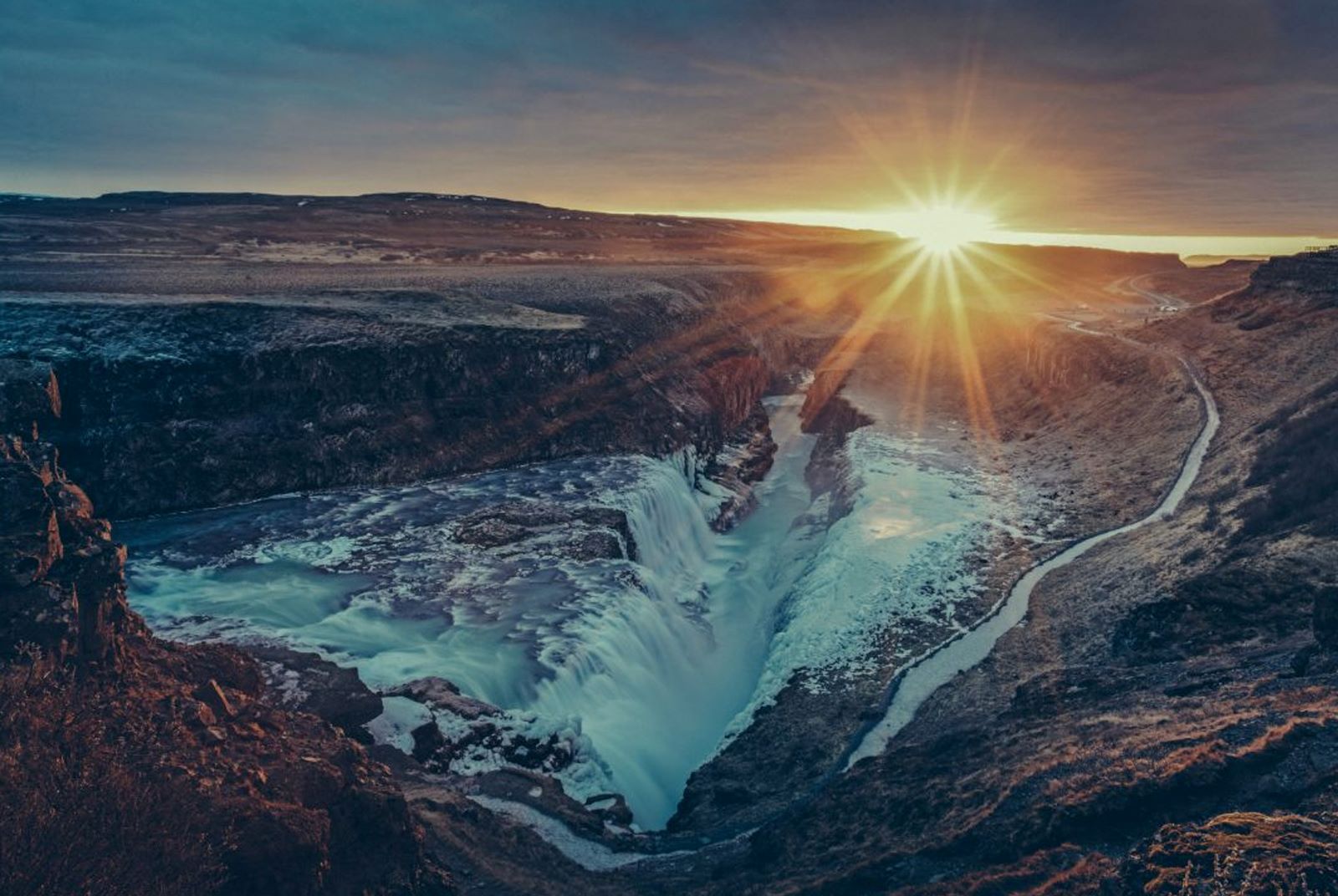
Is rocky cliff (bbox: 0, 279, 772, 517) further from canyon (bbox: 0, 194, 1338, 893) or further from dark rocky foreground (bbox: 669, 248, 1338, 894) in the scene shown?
dark rocky foreground (bbox: 669, 248, 1338, 894)

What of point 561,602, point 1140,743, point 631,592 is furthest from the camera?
point 631,592

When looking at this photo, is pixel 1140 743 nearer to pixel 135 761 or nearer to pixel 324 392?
pixel 135 761

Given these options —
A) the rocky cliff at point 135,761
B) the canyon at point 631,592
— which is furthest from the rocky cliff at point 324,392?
the rocky cliff at point 135,761

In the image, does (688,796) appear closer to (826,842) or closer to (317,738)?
(826,842)

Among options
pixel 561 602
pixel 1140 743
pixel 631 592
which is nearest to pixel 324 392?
pixel 561 602

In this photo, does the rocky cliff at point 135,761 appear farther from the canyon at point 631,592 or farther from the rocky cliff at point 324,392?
the rocky cliff at point 324,392
